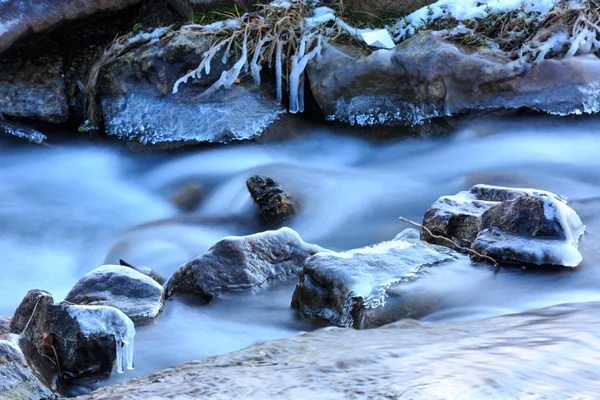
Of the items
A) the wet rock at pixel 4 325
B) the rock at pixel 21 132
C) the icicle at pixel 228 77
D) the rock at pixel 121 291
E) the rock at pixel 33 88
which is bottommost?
the wet rock at pixel 4 325

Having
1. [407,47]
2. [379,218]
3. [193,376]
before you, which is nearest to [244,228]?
[379,218]

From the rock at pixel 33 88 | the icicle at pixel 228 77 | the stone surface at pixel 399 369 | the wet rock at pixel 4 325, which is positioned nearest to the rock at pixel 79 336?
the wet rock at pixel 4 325

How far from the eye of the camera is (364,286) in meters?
3.15

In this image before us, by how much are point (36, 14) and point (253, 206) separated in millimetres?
2955

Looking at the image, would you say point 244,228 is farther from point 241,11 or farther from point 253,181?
point 241,11

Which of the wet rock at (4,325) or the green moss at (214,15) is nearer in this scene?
the wet rock at (4,325)

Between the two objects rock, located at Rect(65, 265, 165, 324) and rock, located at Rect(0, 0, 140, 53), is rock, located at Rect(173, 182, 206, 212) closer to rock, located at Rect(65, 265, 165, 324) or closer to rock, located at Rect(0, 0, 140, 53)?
rock, located at Rect(65, 265, 165, 324)

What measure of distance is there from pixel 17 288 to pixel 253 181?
1574mm

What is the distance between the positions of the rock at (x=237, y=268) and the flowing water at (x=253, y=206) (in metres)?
0.08

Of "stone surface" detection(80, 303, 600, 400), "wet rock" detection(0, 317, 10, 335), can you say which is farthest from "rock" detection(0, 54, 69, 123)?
"stone surface" detection(80, 303, 600, 400)

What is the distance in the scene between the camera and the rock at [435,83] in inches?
238

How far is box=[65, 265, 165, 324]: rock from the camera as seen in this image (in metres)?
3.33

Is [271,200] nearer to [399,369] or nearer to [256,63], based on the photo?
[256,63]

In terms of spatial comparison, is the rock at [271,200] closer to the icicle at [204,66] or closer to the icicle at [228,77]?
the icicle at [228,77]
